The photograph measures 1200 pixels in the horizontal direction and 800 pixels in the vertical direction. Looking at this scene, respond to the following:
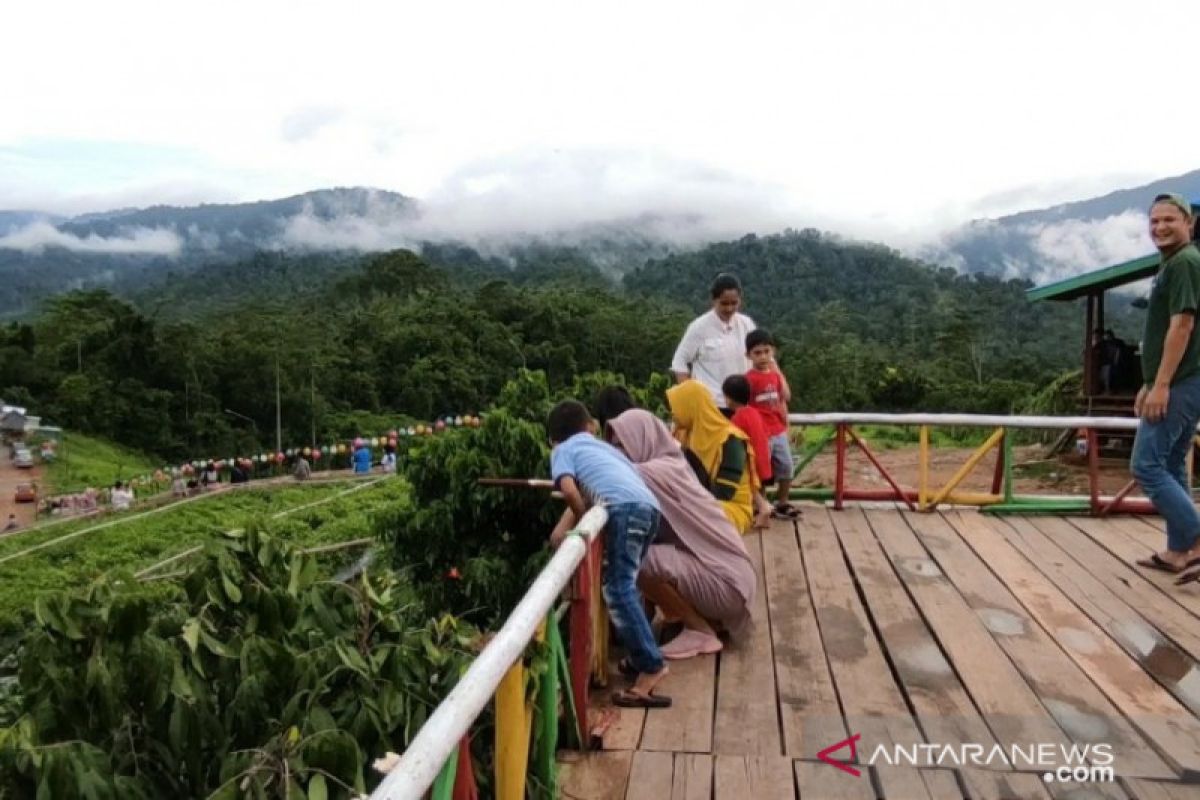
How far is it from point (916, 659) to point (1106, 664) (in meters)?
0.64

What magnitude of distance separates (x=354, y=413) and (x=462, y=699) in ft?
135

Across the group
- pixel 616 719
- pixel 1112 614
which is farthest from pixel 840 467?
pixel 616 719

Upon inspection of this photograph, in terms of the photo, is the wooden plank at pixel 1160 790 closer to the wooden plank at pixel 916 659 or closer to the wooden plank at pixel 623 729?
the wooden plank at pixel 916 659

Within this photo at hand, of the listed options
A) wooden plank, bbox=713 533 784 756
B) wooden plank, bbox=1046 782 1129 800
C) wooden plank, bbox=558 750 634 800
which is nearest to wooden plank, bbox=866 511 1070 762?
wooden plank, bbox=1046 782 1129 800

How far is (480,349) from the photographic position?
149 ft

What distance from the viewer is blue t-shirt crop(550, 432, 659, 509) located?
120 inches

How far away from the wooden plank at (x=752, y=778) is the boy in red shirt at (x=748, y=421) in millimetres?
2169

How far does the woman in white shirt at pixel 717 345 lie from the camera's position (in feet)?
17.4

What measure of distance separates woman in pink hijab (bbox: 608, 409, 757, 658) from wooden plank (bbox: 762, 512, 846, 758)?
→ 0.24 m

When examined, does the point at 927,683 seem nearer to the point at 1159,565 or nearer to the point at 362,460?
the point at 1159,565

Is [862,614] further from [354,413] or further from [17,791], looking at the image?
[354,413]

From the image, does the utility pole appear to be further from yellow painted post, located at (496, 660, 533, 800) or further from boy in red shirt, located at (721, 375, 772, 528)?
yellow painted post, located at (496, 660, 533, 800)

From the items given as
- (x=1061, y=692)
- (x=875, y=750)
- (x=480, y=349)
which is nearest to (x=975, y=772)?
(x=875, y=750)

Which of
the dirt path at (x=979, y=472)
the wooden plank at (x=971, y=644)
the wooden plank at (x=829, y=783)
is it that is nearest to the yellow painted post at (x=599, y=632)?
the wooden plank at (x=829, y=783)
